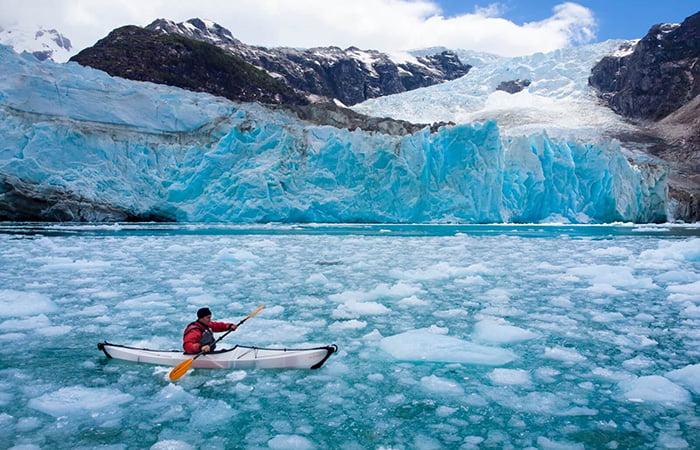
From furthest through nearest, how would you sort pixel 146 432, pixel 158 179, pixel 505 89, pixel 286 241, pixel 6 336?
pixel 505 89, pixel 158 179, pixel 286 241, pixel 6 336, pixel 146 432

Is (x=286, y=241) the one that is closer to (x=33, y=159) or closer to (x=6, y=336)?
(x=6, y=336)

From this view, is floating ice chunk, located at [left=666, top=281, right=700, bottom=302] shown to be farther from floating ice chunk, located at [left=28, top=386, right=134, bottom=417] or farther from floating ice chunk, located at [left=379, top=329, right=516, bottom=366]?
floating ice chunk, located at [left=28, top=386, right=134, bottom=417]

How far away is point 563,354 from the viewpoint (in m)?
3.54

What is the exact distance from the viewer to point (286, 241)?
1298cm

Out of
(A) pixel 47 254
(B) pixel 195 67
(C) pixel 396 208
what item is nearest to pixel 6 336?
(A) pixel 47 254

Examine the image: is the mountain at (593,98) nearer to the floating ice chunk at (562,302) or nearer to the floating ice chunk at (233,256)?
the floating ice chunk at (233,256)

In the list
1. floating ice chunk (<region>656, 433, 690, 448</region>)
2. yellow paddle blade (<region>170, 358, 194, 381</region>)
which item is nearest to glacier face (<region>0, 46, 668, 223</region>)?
yellow paddle blade (<region>170, 358, 194, 381</region>)

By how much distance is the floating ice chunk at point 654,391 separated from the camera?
2746 mm

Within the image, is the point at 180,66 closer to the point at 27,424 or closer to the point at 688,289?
the point at 688,289

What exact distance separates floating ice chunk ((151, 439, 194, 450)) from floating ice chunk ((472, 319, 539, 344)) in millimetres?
2486

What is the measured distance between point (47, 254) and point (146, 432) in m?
8.08

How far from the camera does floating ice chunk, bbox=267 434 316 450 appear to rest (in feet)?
7.39

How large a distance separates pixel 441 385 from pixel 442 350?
536 mm

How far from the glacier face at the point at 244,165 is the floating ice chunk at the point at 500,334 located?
16.7 meters
